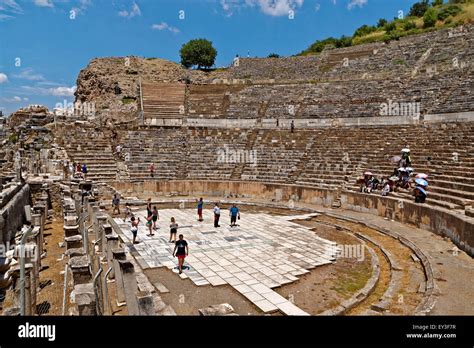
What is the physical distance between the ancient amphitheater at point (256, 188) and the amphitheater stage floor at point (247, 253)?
75 millimetres

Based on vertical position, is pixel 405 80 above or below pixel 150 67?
below

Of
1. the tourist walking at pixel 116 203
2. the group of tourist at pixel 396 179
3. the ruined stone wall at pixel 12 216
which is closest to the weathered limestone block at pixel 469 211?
the group of tourist at pixel 396 179

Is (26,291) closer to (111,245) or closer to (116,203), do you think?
(111,245)

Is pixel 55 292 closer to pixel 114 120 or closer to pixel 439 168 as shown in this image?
pixel 439 168

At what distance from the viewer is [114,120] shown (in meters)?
33.1

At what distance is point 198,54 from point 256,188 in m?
36.9

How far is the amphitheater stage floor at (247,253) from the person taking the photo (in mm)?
9453

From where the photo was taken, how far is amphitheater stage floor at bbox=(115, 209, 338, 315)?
9453mm

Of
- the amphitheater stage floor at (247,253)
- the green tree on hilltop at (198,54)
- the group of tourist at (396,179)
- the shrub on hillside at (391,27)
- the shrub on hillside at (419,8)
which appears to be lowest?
the amphitheater stage floor at (247,253)

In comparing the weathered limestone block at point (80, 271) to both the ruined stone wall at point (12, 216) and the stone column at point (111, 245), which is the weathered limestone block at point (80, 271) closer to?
the stone column at point (111, 245)

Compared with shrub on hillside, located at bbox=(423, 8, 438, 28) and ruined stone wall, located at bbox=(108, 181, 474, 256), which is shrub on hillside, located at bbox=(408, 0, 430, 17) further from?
ruined stone wall, located at bbox=(108, 181, 474, 256)

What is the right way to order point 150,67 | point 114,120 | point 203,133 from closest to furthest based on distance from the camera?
point 203,133, point 114,120, point 150,67

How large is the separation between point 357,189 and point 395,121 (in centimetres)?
874
